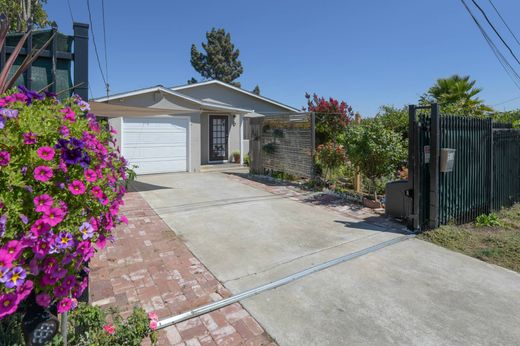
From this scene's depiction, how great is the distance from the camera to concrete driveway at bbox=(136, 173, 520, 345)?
105 inches

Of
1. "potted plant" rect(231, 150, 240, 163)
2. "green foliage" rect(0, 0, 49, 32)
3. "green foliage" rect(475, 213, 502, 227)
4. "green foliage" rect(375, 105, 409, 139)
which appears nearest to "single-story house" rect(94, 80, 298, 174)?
"potted plant" rect(231, 150, 240, 163)

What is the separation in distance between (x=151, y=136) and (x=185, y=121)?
5.11 ft

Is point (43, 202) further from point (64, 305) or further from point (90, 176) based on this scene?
point (64, 305)

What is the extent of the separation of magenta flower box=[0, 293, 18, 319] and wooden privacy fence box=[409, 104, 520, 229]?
17.6 ft

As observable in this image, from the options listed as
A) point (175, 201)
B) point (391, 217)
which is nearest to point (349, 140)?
point (391, 217)

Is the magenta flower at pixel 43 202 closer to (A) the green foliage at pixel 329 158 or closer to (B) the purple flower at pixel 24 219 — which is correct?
(B) the purple flower at pixel 24 219

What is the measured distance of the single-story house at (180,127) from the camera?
1139 cm

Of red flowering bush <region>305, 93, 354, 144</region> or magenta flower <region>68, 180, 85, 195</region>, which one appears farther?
red flowering bush <region>305, 93, 354, 144</region>

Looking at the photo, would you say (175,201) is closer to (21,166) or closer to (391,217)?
(391,217)

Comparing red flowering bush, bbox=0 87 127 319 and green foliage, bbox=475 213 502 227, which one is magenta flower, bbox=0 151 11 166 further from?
green foliage, bbox=475 213 502 227

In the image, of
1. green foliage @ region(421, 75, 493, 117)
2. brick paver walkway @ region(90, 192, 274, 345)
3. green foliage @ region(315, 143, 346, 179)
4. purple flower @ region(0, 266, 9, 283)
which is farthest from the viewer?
green foliage @ region(421, 75, 493, 117)

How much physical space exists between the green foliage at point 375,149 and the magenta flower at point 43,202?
646 cm

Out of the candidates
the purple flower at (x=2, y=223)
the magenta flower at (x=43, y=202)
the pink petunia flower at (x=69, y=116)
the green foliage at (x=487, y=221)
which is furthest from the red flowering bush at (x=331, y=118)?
the purple flower at (x=2, y=223)

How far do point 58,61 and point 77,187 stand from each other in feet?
7.17
